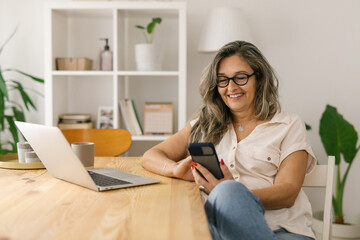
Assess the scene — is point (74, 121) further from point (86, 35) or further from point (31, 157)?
point (31, 157)

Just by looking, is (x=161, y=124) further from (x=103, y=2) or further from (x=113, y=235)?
(x=113, y=235)

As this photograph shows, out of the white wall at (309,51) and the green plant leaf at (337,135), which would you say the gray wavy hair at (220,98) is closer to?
the green plant leaf at (337,135)

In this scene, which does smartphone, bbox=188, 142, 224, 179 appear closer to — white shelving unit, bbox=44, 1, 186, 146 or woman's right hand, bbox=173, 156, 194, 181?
woman's right hand, bbox=173, 156, 194, 181

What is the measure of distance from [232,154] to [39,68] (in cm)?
215

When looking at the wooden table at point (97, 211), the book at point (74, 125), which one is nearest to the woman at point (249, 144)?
the wooden table at point (97, 211)

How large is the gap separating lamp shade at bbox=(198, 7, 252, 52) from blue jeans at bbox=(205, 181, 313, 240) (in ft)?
5.84

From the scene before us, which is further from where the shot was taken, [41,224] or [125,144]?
[125,144]

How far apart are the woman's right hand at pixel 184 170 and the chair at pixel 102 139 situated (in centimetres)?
98

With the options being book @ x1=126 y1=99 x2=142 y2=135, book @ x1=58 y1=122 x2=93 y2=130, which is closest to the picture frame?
book @ x1=58 y1=122 x2=93 y2=130

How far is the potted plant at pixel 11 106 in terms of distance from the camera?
2.96m

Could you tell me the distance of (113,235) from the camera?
0.88 meters

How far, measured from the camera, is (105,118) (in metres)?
3.15

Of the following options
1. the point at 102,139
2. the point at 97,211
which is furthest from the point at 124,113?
the point at 97,211

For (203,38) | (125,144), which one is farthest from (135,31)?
(125,144)
